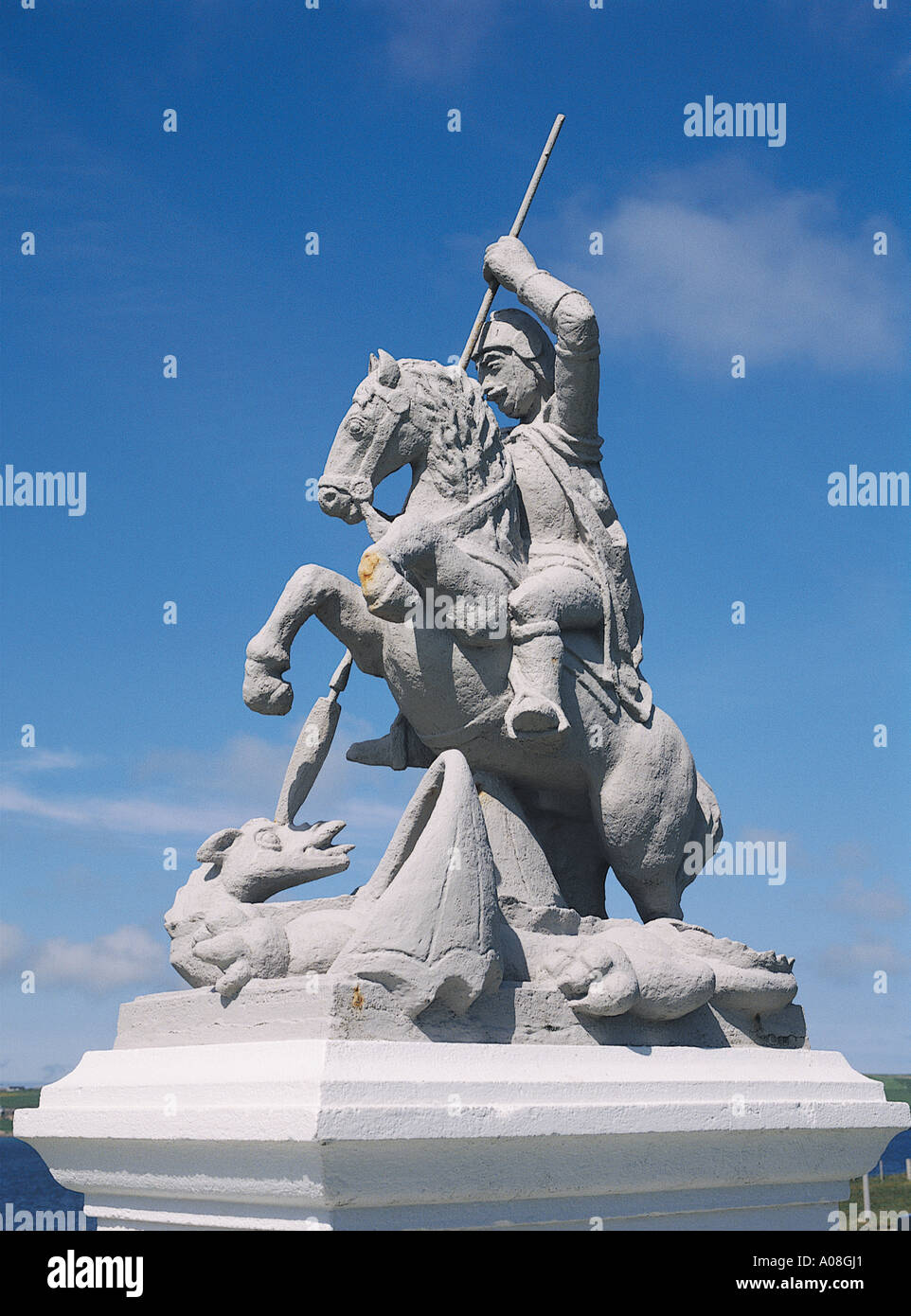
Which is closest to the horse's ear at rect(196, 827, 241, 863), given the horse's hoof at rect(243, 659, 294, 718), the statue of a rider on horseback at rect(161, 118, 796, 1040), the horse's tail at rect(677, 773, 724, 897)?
the statue of a rider on horseback at rect(161, 118, 796, 1040)

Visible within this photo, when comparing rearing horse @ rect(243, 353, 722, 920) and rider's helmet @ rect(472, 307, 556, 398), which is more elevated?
rider's helmet @ rect(472, 307, 556, 398)

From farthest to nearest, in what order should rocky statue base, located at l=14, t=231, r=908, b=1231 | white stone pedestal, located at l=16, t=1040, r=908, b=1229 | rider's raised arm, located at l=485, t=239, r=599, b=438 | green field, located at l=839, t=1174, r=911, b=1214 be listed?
green field, located at l=839, t=1174, r=911, b=1214 → rider's raised arm, located at l=485, t=239, r=599, b=438 → rocky statue base, located at l=14, t=231, r=908, b=1231 → white stone pedestal, located at l=16, t=1040, r=908, b=1229

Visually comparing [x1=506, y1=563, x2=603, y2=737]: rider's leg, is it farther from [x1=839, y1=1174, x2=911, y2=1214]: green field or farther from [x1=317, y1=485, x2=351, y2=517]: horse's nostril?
[x1=839, y1=1174, x2=911, y2=1214]: green field

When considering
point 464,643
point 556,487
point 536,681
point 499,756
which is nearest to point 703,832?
point 499,756

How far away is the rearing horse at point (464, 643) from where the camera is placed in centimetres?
518

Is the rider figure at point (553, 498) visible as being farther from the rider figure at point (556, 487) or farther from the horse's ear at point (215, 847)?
the horse's ear at point (215, 847)

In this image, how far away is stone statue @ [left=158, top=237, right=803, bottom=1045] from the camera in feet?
15.4

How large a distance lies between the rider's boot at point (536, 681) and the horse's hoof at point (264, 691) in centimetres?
89

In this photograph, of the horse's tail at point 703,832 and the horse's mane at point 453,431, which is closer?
the horse's mane at point 453,431

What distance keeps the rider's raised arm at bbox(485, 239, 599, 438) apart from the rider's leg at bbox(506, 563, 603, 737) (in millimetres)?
892

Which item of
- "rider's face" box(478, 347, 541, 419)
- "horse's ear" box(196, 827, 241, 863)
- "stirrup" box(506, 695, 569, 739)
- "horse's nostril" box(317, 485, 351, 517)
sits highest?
"rider's face" box(478, 347, 541, 419)

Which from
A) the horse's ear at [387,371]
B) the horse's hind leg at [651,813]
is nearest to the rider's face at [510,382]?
the horse's ear at [387,371]
